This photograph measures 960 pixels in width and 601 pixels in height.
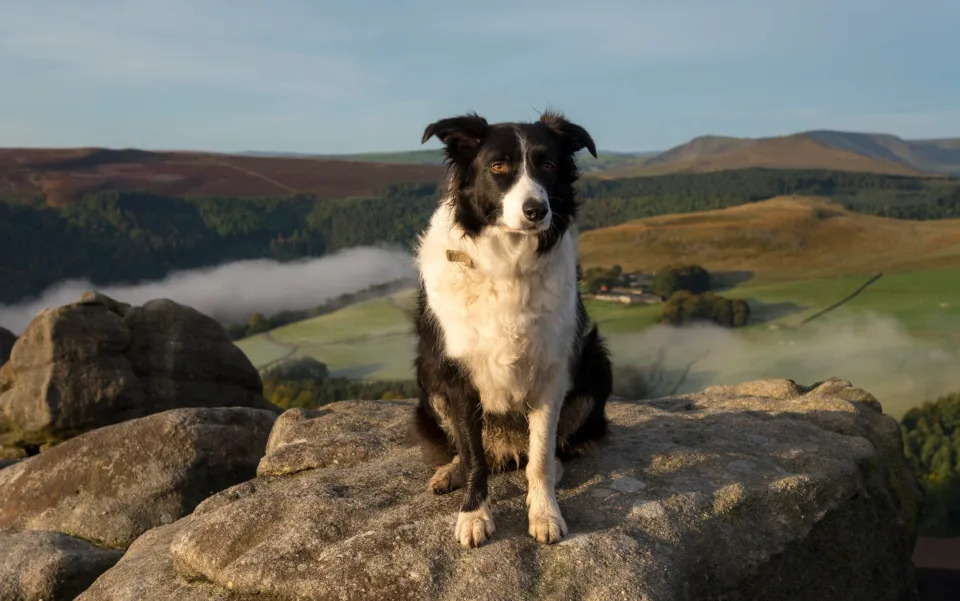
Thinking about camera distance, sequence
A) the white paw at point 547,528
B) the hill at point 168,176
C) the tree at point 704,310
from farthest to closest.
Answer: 1. the hill at point 168,176
2. the tree at point 704,310
3. the white paw at point 547,528

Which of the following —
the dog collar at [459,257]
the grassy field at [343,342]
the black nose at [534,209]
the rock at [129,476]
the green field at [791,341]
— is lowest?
the grassy field at [343,342]

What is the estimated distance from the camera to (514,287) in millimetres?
4828

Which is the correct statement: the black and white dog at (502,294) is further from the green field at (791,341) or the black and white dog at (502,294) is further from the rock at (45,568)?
the green field at (791,341)

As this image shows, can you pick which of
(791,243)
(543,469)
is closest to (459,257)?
(543,469)

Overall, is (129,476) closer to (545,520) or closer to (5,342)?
(545,520)

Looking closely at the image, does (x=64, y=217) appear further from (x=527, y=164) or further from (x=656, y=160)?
(x=656, y=160)

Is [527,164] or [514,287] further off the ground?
[527,164]

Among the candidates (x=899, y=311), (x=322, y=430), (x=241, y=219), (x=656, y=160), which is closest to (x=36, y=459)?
(x=322, y=430)

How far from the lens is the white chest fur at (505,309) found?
4812 mm

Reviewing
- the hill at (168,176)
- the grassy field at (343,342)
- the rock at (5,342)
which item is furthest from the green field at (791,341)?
the hill at (168,176)

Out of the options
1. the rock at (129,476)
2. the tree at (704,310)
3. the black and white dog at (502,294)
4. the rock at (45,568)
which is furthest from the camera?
the tree at (704,310)

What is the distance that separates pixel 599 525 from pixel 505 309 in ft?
5.26

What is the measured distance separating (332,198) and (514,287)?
41.2 m

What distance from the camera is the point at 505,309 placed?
4.83m
